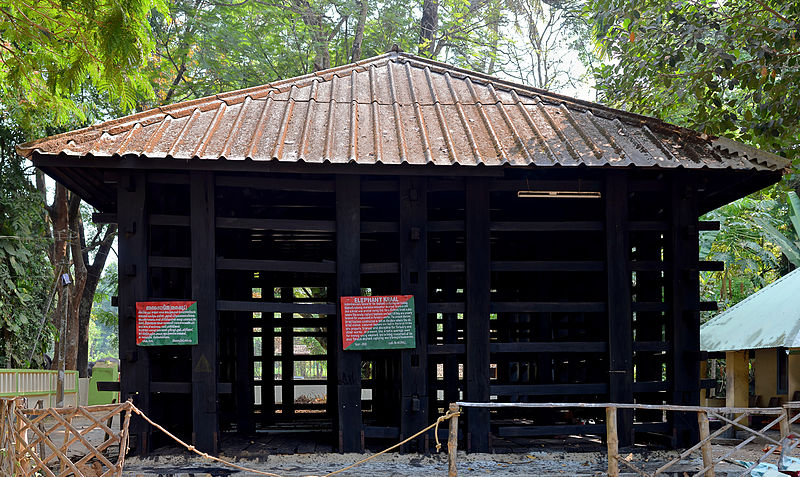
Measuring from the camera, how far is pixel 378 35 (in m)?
22.3

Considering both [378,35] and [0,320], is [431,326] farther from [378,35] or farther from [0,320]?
[378,35]

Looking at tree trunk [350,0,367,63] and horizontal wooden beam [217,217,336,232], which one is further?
tree trunk [350,0,367,63]

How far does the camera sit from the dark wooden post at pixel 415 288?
8977mm

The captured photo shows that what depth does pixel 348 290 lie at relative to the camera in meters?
9.00

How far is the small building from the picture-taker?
14328mm

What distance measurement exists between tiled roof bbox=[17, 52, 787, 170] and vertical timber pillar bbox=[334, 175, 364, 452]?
0.57 metres

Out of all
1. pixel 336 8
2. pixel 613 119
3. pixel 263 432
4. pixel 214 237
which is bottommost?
pixel 263 432

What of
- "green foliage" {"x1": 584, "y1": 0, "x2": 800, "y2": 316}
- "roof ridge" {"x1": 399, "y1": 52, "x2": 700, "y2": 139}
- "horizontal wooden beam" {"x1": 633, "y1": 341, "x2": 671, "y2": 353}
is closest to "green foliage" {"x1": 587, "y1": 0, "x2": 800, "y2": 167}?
"green foliage" {"x1": 584, "y1": 0, "x2": 800, "y2": 316}

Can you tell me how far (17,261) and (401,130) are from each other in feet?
42.8

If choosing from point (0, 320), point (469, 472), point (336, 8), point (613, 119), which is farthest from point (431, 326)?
point (336, 8)

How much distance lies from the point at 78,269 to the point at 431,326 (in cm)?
1527

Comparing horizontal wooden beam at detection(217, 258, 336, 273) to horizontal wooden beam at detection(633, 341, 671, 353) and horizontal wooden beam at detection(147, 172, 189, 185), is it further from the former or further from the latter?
horizontal wooden beam at detection(633, 341, 671, 353)

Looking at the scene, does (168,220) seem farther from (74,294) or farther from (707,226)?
(74,294)

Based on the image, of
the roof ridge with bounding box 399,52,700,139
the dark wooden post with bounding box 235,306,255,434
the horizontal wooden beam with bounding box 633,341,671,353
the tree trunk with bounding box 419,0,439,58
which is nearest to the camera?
the horizontal wooden beam with bounding box 633,341,671,353
